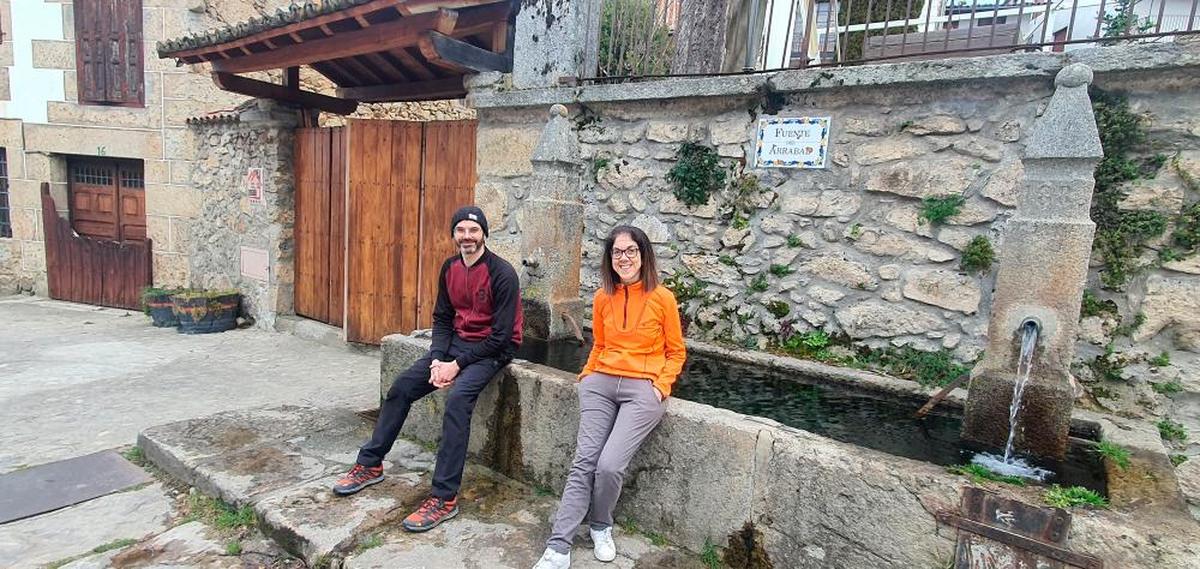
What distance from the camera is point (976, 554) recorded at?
6.51 feet

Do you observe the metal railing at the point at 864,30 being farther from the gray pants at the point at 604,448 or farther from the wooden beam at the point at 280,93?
the wooden beam at the point at 280,93

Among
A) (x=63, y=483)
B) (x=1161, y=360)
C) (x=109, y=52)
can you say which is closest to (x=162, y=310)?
(x=109, y=52)

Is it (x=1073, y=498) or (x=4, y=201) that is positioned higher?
(x=4, y=201)

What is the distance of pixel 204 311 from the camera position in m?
7.17

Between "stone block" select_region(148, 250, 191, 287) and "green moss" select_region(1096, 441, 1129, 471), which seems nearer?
"green moss" select_region(1096, 441, 1129, 471)

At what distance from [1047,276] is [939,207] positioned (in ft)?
3.36

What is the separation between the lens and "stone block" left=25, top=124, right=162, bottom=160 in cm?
852

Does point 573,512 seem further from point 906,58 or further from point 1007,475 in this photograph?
point 906,58

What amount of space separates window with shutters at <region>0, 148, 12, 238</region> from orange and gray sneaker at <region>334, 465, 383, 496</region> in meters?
9.92

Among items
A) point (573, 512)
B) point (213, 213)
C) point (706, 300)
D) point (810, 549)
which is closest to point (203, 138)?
point (213, 213)

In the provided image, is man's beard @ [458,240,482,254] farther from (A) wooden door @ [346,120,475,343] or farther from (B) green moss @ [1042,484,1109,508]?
(A) wooden door @ [346,120,475,343]

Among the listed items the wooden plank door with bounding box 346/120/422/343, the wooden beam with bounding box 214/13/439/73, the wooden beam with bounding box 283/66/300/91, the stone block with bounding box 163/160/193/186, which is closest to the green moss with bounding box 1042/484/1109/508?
the wooden beam with bounding box 214/13/439/73

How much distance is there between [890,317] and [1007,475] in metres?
1.47

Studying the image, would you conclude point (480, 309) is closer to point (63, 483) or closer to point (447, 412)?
point (447, 412)
